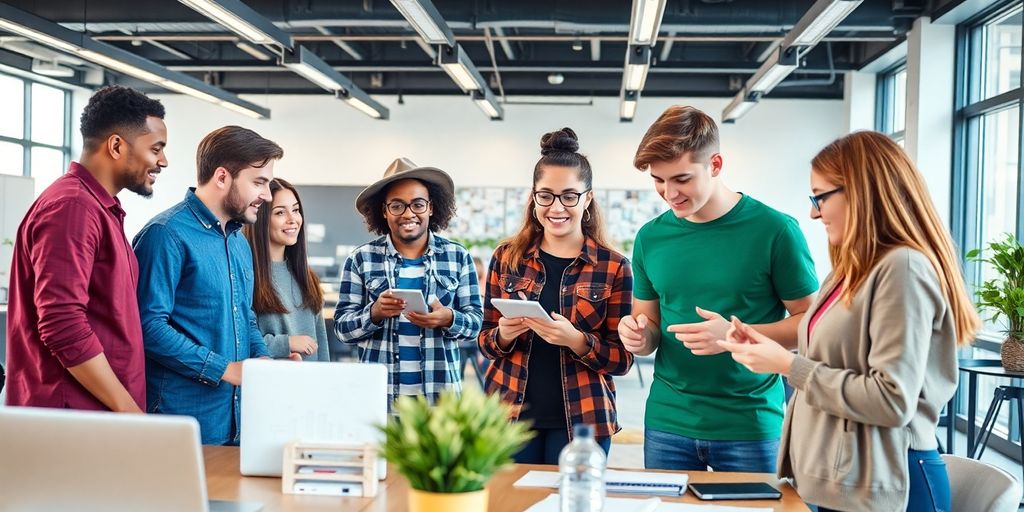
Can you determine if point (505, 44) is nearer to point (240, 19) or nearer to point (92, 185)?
point (240, 19)

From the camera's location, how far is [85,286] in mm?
2279

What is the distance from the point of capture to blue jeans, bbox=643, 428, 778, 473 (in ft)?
7.71

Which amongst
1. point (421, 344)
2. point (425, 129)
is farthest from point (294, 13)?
point (421, 344)

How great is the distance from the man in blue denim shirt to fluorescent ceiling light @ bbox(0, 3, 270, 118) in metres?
4.20

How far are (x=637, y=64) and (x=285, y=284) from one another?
4.29 meters

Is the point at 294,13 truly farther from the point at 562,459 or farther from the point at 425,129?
the point at 562,459

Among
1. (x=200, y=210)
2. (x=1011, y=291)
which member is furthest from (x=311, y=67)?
(x=1011, y=291)

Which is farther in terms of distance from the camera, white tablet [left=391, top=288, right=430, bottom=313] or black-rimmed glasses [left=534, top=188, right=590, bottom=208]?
white tablet [left=391, top=288, right=430, bottom=313]

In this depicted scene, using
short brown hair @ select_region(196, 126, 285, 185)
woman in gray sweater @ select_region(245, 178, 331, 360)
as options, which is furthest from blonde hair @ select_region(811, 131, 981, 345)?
woman in gray sweater @ select_region(245, 178, 331, 360)

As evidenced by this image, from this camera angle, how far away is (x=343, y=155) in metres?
11.4

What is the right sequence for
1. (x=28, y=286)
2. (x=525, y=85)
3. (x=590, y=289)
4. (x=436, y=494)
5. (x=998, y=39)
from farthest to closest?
1. (x=525, y=85)
2. (x=998, y=39)
3. (x=590, y=289)
4. (x=28, y=286)
5. (x=436, y=494)

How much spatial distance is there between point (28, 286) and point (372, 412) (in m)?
1.10

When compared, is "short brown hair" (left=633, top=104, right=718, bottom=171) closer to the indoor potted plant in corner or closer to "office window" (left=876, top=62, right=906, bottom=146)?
the indoor potted plant in corner

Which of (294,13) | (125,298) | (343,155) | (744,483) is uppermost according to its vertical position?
(294,13)
